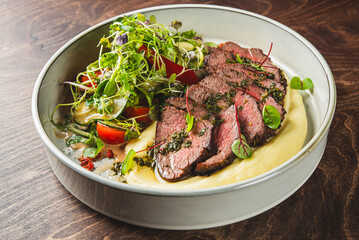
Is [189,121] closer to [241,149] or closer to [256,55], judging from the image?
[241,149]

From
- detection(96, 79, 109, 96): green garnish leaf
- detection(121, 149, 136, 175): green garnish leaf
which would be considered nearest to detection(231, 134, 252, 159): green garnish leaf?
detection(121, 149, 136, 175): green garnish leaf

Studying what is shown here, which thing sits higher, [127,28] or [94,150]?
[127,28]

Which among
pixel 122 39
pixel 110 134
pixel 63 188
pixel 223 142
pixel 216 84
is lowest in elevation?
pixel 63 188

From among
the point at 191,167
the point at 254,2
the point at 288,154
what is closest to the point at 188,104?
the point at 191,167

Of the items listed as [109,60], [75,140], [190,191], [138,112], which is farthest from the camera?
[109,60]

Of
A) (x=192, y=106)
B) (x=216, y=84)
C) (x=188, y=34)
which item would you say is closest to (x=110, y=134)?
(x=192, y=106)

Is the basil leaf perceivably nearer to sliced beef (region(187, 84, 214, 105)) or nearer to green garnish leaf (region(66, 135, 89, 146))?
sliced beef (region(187, 84, 214, 105))
